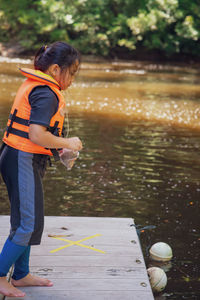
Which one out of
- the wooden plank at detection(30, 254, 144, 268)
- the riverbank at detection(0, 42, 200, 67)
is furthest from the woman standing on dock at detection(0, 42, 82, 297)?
the riverbank at detection(0, 42, 200, 67)

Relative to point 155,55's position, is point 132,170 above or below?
above

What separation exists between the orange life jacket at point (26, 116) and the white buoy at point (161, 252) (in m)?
1.93

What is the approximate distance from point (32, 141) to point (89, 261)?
4.08 ft

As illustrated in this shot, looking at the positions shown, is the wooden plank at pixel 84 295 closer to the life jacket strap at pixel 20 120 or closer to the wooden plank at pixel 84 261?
the wooden plank at pixel 84 261

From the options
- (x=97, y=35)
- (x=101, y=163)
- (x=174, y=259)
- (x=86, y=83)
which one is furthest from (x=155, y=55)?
(x=174, y=259)

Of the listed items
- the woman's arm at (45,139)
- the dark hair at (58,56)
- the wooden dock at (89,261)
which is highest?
the dark hair at (58,56)

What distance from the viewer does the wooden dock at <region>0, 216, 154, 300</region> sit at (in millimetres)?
3006

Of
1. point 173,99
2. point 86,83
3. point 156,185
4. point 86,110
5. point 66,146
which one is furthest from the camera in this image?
point 86,83

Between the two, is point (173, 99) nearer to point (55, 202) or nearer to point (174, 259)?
point (55, 202)

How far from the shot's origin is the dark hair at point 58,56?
8.74 feet

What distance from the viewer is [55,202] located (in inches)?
220

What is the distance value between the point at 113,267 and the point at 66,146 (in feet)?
3.68

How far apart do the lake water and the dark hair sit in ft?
0.51

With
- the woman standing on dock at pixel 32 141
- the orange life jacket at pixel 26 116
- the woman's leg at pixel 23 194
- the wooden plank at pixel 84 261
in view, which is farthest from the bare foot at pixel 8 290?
the orange life jacket at pixel 26 116
